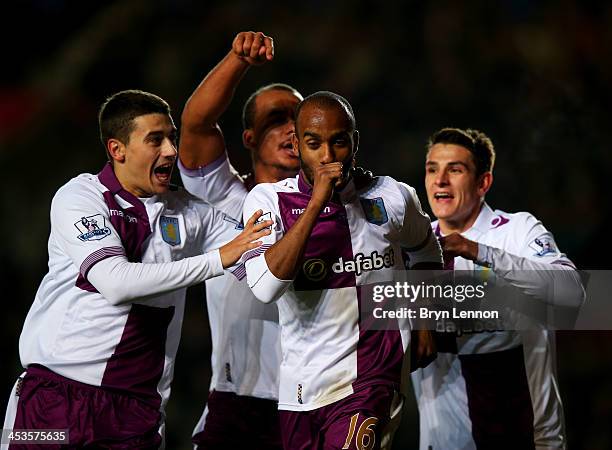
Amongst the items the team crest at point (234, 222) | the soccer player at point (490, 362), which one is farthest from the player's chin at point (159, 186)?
the soccer player at point (490, 362)

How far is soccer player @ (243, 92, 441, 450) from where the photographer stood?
9.96 ft

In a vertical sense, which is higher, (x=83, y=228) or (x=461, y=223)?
(x=461, y=223)

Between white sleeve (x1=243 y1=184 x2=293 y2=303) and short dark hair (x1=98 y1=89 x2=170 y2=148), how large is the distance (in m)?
0.70

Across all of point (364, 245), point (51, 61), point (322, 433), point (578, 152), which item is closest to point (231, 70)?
point (364, 245)

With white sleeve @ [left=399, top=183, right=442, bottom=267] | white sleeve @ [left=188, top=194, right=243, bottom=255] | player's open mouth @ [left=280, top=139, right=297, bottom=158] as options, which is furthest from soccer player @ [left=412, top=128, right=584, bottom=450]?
white sleeve @ [left=188, top=194, right=243, bottom=255]

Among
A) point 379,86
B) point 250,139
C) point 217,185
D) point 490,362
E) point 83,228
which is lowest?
point 490,362

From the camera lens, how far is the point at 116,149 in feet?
11.9

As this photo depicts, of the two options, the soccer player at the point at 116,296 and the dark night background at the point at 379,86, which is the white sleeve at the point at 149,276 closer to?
the soccer player at the point at 116,296

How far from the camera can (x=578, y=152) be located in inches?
275

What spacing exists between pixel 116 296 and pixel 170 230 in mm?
467

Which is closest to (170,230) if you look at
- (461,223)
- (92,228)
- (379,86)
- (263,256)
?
(92,228)

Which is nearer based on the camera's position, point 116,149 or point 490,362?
point 116,149

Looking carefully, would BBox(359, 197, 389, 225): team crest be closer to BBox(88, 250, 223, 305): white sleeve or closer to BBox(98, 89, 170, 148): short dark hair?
BBox(88, 250, 223, 305): white sleeve

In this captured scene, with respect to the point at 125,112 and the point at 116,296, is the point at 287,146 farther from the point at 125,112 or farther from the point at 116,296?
the point at 116,296
